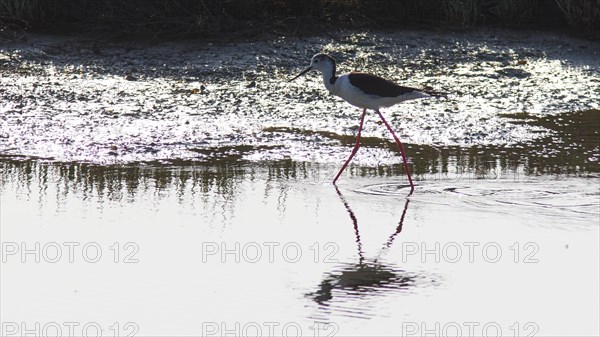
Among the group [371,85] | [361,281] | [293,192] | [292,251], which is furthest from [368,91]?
[361,281]

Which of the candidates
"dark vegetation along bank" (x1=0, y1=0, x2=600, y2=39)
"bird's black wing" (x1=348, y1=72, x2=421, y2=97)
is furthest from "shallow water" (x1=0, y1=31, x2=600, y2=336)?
"bird's black wing" (x1=348, y1=72, x2=421, y2=97)

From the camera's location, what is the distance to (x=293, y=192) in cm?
733

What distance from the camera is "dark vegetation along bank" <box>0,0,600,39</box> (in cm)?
1191

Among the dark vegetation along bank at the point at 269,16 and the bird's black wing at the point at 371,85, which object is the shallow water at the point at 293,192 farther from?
the bird's black wing at the point at 371,85

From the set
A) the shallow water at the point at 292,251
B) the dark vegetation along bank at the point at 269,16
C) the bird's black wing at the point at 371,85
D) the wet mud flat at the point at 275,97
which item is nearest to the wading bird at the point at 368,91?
the bird's black wing at the point at 371,85

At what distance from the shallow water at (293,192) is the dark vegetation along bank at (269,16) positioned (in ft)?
1.05

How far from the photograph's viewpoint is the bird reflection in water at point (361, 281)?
17.4 ft

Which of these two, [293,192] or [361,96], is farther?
[361,96]

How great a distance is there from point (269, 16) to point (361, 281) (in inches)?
279

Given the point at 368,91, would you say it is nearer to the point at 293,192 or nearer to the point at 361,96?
the point at 361,96

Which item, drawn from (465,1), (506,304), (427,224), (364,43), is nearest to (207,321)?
(506,304)

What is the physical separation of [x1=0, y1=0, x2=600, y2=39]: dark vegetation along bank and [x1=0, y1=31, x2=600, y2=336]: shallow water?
1.05 ft

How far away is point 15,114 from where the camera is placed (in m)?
9.62

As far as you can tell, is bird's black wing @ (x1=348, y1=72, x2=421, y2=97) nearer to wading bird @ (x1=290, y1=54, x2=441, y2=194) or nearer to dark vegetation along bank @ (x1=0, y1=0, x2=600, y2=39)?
wading bird @ (x1=290, y1=54, x2=441, y2=194)
